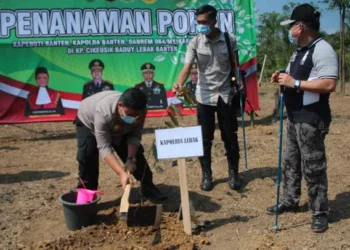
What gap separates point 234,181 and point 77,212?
1781 mm

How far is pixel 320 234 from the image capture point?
151 inches

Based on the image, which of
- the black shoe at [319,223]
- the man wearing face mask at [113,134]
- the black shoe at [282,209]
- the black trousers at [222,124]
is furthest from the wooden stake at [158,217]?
the black shoe at [319,223]

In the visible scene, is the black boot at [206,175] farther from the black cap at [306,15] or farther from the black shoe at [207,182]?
the black cap at [306,15]

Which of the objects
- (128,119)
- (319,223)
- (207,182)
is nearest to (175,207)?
(207,182)

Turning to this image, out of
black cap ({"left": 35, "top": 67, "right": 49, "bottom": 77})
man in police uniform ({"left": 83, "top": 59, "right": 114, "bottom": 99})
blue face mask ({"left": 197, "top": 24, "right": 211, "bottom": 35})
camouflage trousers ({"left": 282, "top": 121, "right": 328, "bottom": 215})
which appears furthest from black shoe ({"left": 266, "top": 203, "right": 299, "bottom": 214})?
black cap ({"left": 35, "top": 67, "right": 49, "bottom": 77})

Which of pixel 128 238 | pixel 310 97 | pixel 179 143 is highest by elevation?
pixel 310 97

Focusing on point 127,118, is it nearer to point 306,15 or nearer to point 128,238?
point 128,238

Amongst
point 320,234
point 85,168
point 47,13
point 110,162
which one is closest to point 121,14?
point 47,13

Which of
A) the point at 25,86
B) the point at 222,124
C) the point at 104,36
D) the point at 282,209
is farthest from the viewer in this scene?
the point at 104,36

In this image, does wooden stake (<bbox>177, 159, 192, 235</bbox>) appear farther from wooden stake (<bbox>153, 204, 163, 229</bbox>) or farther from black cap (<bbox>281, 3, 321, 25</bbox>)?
black cap (<bbox>281, 3, 321, 25</bbox>)

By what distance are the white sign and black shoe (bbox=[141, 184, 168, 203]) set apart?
1142 millimetres

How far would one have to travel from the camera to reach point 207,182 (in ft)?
16.5

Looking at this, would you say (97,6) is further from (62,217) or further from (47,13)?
(62,217)

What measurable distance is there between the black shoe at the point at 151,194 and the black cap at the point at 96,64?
3.85 meters
